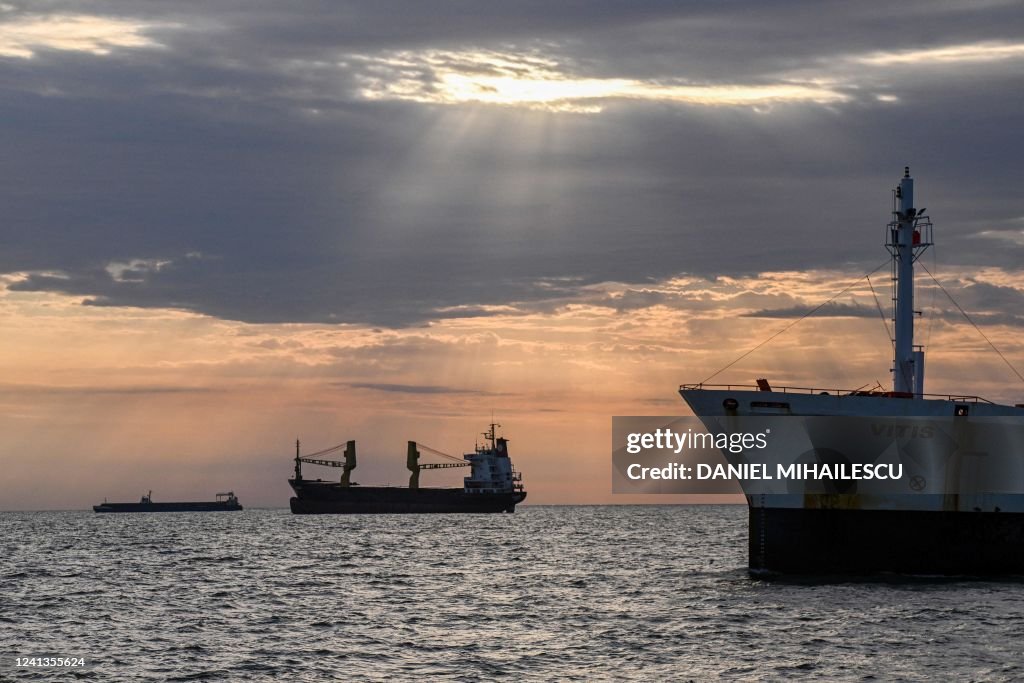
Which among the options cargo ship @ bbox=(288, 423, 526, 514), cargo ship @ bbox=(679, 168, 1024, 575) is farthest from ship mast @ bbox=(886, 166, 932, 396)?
cargo ship @ bbox=(288, 423, 526, 514)

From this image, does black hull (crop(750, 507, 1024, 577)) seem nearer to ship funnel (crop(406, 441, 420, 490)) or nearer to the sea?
the sea

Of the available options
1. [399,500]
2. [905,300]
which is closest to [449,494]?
[399,500]

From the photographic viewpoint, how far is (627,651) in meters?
34.3

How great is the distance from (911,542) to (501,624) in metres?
18.6

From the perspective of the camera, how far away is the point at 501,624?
133ft

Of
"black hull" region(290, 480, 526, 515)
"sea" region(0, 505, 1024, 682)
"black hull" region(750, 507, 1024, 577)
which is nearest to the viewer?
"sea" region(0, 505, 1024, 682)

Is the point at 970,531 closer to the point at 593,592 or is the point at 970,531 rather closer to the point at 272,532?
the point at 593,592

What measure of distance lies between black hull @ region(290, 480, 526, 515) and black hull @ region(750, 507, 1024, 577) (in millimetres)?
133724

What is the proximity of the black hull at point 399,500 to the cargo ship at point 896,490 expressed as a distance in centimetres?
13276

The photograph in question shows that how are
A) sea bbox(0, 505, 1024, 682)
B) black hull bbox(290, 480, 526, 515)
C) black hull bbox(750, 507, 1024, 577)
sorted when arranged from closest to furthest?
sea bbox(0, 505, 1024, 682), black hull bbox(750, 507, 1024, 577), black hull bbox(290, 480, 526, 515)

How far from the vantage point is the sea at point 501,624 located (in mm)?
31656

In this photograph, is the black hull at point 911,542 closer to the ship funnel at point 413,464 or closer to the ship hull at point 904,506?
the ship hull at point 904,506

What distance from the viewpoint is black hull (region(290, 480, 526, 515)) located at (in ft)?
600

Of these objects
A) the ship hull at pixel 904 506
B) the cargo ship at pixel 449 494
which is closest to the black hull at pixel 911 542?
the ship hull at pixel 904 506
